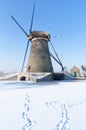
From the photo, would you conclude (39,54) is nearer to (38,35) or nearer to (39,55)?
(39,55)

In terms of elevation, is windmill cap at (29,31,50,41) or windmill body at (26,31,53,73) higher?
windmill cap at (29,31,50,41)

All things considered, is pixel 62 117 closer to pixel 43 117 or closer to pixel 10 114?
pixel 43 117

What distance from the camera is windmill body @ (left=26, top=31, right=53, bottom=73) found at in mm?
27219

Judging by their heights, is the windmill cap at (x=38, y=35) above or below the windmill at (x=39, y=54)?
above

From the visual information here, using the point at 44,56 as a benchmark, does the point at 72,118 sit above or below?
below

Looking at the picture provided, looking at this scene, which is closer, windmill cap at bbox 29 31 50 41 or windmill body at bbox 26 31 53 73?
windmill body at bbox 26 31 53 73

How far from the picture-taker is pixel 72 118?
4.64 metres

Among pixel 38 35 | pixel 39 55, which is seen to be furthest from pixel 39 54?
pixel 38 35

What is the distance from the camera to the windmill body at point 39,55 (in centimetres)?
2722

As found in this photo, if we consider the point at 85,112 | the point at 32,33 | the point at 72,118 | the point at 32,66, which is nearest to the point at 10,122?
the point at 72,118

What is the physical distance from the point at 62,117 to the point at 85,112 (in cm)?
106

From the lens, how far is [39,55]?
27.4m

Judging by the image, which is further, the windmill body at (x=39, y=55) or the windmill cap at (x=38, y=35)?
the windmill cap at (x=38, y=35)

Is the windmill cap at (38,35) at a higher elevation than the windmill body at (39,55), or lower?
higher
